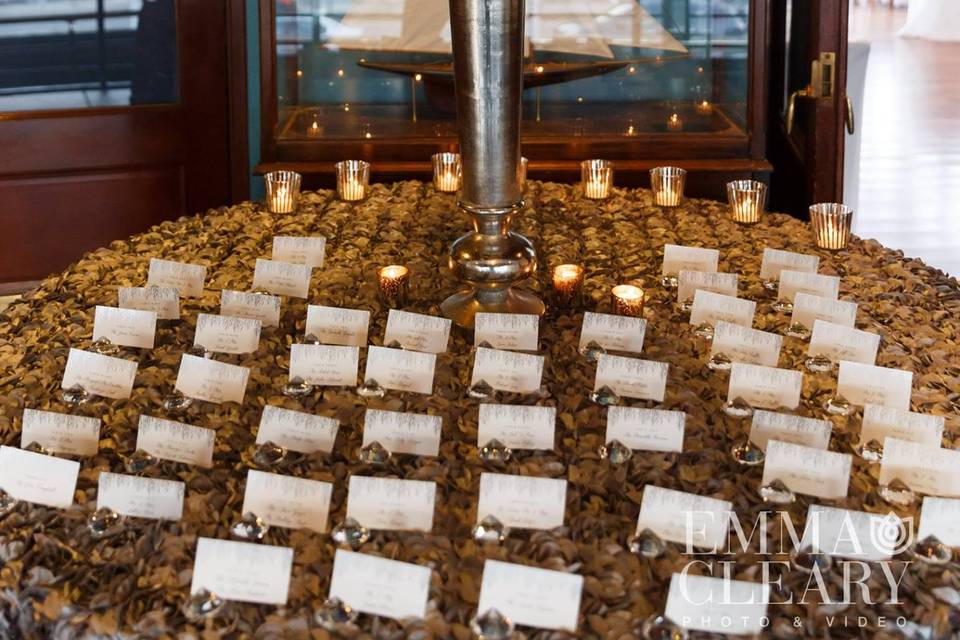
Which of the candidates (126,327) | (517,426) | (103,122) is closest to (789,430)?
(517,426)

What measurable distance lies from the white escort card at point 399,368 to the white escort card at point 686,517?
17.2 inches

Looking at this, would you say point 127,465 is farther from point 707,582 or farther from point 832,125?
point 832,125

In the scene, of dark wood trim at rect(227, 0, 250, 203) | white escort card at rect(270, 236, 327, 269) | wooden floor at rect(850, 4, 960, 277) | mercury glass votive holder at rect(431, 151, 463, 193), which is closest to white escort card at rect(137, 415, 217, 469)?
white escort card at rect(270, 236, 327, 269)

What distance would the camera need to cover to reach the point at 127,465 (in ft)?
4.53

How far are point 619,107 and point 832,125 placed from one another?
0.59 m

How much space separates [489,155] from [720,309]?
17.0 inches

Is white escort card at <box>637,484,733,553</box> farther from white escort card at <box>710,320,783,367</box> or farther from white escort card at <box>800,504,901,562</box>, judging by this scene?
white escort card at <box>710,320,783,367</box>

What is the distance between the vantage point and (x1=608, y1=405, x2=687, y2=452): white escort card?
1395mm

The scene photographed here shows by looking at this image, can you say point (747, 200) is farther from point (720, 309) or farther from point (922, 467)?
point (922, 467)

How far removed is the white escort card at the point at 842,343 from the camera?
1.61 meters

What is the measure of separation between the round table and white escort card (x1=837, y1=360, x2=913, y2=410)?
0.04 m

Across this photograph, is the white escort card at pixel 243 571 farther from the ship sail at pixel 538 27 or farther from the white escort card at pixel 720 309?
the ship sail at pixel 538 27

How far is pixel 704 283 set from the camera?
1896 mm

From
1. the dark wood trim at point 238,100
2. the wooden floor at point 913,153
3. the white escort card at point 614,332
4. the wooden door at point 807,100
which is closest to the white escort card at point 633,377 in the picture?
the white escort card at point 614,332
